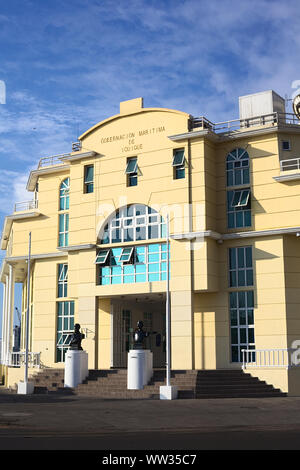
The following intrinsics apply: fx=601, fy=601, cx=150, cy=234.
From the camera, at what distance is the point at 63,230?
121ft

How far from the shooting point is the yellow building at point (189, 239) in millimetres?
29109

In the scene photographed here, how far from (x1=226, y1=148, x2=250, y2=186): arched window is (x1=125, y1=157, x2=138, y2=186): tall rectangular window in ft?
16.2

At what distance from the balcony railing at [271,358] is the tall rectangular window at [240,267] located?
11.1ft

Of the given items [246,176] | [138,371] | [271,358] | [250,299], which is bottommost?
[138,371]

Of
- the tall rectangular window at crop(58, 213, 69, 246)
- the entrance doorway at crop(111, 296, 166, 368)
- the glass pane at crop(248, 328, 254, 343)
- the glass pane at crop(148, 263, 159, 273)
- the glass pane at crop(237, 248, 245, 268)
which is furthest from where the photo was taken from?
the tall rectangular window at crop(58, 213, 69, 246)

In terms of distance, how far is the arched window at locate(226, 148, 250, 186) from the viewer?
31.1 meters

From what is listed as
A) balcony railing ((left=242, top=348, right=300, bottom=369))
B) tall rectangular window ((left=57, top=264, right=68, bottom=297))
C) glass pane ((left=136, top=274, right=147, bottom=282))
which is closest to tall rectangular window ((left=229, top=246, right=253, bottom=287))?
balcony railing ((left=242, top=348, right=300, bottom=369))

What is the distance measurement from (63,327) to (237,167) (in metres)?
14.0

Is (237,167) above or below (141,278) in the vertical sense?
above

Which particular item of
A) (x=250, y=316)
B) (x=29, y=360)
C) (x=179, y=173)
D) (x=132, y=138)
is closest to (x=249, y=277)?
(x=250, y=316)

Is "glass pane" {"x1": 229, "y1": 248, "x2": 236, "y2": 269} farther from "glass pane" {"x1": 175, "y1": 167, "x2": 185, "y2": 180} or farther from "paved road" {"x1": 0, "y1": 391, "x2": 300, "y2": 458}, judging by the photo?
"paved road" {"x1": 0, "y1": 391, "x2": 300, "y2": 458}

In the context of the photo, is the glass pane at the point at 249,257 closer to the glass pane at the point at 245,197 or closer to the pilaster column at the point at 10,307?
the glass pane at the point at 245,197

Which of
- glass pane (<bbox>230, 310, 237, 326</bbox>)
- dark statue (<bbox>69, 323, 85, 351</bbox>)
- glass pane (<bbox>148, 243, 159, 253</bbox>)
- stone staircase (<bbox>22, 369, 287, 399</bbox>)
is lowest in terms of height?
stone staircase (<bbox>22, 369, 287, 399</bbox>)

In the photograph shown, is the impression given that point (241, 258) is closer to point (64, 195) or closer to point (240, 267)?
point (240, 267)
